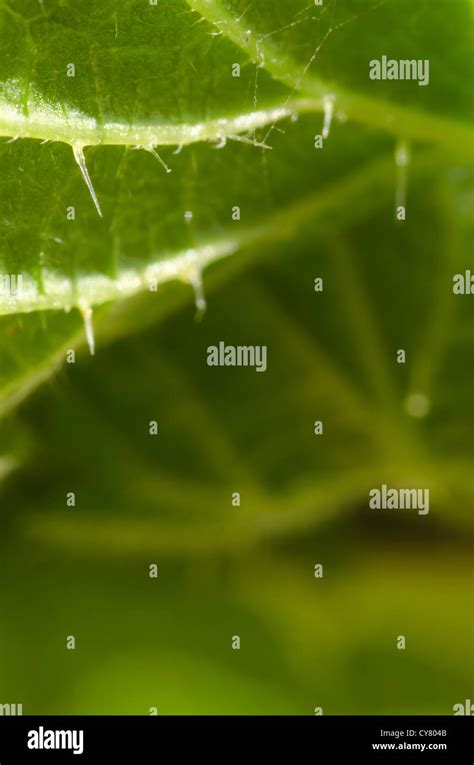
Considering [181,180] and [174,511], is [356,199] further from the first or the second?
[174,511]

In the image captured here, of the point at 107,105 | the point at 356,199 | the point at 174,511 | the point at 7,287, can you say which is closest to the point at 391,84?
the point at 356,199
